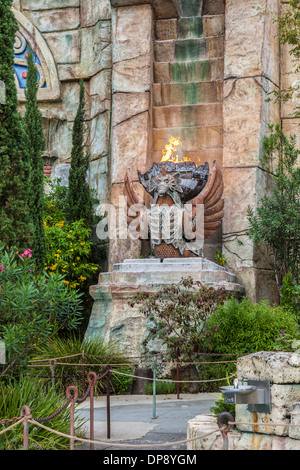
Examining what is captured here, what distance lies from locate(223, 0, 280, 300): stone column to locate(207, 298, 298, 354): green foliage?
3165 mm

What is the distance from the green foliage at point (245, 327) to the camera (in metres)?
10.6

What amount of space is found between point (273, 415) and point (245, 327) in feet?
18.5

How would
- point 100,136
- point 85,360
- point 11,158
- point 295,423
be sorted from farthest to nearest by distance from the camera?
point 100,136
point 11,158
point 85,360
point 295,423

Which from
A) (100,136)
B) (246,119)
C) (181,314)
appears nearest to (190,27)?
(246,119)

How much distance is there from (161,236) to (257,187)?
9.61 ft

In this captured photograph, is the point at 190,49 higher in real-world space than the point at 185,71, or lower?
higher

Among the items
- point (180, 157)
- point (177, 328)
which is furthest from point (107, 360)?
point (180, 157)

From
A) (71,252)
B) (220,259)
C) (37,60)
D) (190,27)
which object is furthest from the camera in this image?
(37,60)

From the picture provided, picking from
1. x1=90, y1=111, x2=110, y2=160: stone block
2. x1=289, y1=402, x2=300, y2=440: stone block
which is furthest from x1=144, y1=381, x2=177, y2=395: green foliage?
x1=90, y1=111, x2=110, y2=160: stone block

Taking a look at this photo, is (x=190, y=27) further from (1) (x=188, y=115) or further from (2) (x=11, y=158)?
(2) (x=11, y=158)

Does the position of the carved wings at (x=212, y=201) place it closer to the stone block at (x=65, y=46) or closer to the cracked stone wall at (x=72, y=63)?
the cracked stone wall at (x=72, y=63)

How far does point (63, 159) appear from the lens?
17.9 metres

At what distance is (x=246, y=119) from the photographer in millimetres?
14914

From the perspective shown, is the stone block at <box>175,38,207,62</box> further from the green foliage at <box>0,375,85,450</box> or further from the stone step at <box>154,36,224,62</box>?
the green foliage at <box>0,375,85,450</box>
